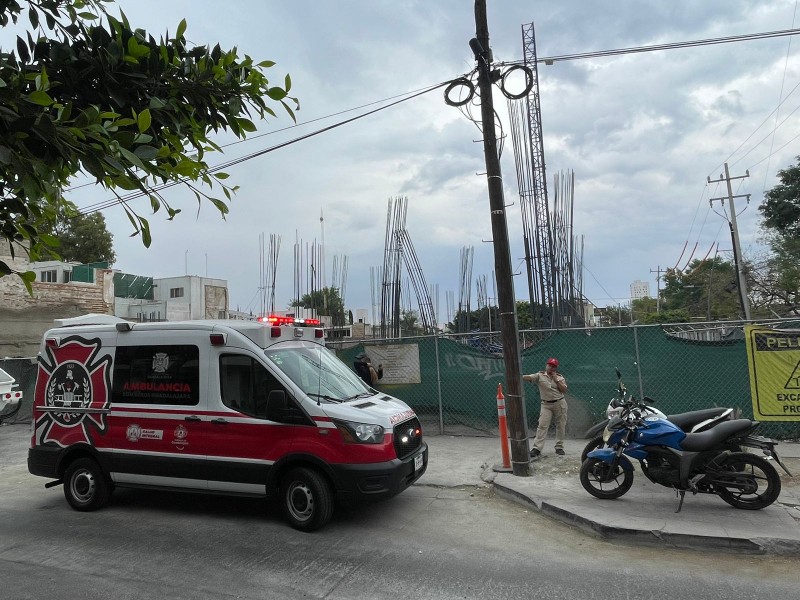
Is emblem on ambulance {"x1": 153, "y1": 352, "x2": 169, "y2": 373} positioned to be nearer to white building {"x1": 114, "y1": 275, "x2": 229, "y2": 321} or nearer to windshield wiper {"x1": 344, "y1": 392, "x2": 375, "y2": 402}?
windshield wiper {"x1": 344, "y1": 392, "x2": 375, "y2": 402}

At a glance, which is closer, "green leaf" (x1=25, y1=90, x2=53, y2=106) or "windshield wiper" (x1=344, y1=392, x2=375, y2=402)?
"green leaf" (x1=25, y1=90, x2=53, y2=106)

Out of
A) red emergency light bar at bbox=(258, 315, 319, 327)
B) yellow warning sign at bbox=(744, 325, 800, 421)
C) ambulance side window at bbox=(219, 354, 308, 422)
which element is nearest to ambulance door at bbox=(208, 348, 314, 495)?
ambulance side window at bbox=(219, 354, 308, 422)

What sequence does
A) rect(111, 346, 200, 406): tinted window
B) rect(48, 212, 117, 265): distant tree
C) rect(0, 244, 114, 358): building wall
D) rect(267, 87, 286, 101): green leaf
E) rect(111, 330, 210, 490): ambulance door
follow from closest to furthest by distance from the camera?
rect(267, 87, 286, 101): green leaf, rect(111, 330, 210, 490): ambulance door, rect(111, 346, 200, 406): tinted window, rect(0, 244, 114, 358): building wall, rect(48, 212, 117, 265): distant tree

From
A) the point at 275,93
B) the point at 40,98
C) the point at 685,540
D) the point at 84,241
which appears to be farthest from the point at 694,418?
the point at 84,241

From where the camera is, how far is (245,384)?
6.16 metres

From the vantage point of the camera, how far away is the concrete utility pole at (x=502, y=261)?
755cm

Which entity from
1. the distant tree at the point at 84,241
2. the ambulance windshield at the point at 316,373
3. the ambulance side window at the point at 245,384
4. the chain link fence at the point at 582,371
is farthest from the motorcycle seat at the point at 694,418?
the distant tree at the point at 84,241

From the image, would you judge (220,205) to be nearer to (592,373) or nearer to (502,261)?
(502,261)

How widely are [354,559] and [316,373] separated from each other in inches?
85.3

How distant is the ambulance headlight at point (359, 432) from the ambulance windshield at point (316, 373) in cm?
44

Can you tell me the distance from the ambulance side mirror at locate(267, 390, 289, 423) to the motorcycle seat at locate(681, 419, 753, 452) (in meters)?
4.21

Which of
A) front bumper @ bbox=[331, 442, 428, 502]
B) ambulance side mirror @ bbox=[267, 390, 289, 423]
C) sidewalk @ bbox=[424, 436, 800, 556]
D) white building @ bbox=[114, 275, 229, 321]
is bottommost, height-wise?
sidewalk @ bbox=[424, 436, 800, 556]

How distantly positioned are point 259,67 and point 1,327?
24406 millimetres

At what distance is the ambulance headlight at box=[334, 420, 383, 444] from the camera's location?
18.5 feet
